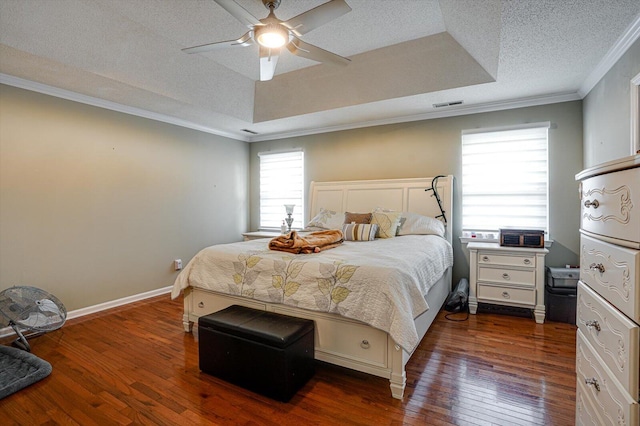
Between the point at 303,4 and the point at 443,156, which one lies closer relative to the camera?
the point at 303,4

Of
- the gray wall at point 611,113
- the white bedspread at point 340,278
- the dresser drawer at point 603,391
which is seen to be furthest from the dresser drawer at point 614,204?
the gray wall at point 611,113

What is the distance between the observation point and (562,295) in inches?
125

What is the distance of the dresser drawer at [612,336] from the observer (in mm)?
877

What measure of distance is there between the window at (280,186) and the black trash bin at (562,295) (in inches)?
134

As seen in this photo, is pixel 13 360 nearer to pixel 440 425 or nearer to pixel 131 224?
pixel 131 224

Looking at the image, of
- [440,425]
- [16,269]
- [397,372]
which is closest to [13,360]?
[16,269]

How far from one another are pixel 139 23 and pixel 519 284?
4412 millimetres

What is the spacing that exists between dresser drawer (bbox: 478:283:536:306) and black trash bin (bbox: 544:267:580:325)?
0.72ft

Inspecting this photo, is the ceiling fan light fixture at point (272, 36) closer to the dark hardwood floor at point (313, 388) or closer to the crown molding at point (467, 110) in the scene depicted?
the dark hardwood floor at point (313, 388)

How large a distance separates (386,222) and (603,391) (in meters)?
2.70

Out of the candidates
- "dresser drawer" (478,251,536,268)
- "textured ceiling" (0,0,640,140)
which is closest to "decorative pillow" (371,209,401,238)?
"dresser drawer" (478,251,536,268)

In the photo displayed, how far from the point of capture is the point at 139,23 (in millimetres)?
2865

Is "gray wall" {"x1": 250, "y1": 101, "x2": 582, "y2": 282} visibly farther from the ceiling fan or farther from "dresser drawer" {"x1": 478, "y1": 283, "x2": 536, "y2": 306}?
the ceiling fan

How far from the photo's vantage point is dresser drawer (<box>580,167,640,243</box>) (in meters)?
0.88
